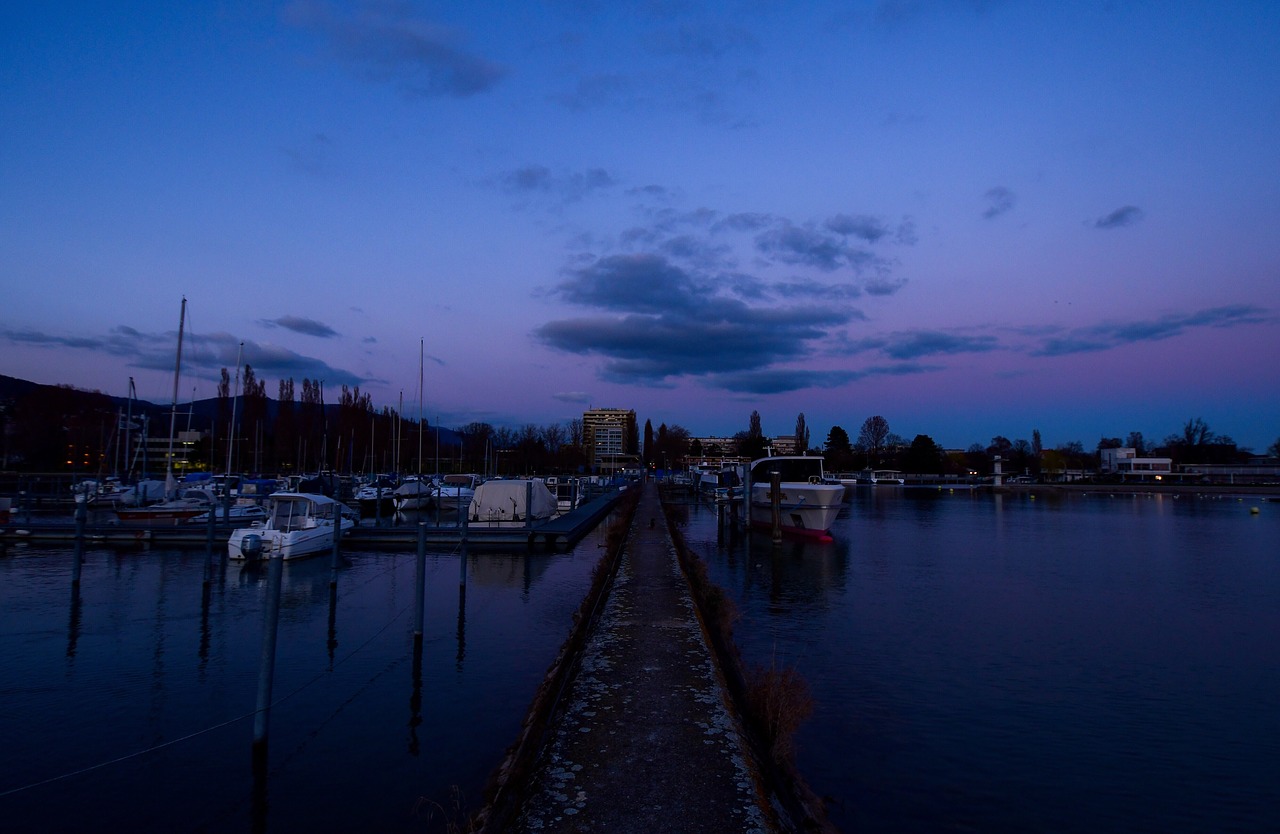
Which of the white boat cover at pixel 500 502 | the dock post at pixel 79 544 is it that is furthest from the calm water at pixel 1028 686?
the dock post at pixel 79 544

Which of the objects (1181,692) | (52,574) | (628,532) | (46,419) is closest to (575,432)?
(46,419)

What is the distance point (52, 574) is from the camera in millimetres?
22125

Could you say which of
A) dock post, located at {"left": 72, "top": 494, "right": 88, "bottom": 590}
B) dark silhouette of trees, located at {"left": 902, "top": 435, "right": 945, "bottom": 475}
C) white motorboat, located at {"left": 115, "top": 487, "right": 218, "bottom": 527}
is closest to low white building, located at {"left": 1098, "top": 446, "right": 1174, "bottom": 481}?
dark silhouette of trees, located at {"left": 902, "top": 435, "right": 945, "bottom": 475}

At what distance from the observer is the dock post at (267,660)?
8.11 meters

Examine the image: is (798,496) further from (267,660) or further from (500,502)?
(267,660)

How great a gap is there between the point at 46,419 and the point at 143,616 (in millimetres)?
88803

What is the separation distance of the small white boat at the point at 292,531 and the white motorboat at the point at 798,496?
67.7 ft

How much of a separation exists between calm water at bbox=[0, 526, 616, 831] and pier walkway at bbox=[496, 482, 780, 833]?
1056mm

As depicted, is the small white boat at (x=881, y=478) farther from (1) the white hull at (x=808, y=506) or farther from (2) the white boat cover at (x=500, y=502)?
(2) the white boat cover at (x=500, y=502)

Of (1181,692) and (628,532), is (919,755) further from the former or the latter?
(628,532)

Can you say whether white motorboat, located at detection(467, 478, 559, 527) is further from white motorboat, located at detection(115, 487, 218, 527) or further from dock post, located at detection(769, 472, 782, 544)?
white motorboat, located at detection(115, 487, 218, 527)

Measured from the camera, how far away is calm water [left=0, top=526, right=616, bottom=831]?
789cm

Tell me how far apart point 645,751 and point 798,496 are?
31.0 m

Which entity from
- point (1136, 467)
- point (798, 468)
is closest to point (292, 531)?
point (798, 468)
